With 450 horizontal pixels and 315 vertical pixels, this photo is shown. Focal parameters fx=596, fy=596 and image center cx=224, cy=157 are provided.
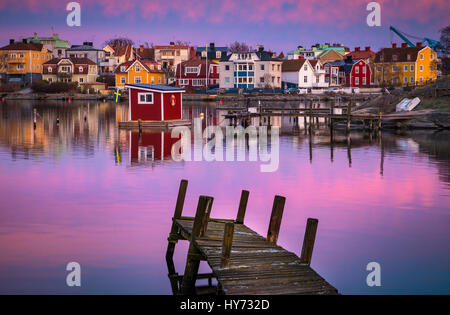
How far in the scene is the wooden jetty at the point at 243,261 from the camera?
1131 centimetres

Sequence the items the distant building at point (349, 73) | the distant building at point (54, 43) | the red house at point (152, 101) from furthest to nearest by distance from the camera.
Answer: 1. the distant building at point (54, 43)
2. the distant building at point (349, 73)
3. the red house at point (152, 101)

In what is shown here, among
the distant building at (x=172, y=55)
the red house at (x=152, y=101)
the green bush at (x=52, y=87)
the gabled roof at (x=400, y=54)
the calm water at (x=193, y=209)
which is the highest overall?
the distant building at (x=172, y=55)

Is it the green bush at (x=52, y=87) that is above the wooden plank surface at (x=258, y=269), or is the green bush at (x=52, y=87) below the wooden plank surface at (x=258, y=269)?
above

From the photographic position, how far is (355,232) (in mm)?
19297

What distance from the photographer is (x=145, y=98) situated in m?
50.8

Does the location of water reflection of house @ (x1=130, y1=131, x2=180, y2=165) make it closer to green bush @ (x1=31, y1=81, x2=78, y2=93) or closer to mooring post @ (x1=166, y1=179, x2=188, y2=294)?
mooring post @ (x1=166, y1=179, x2=188, y2=294)

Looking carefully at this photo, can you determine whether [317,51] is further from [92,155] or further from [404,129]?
[92,155]

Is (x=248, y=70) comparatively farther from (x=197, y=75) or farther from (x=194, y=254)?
(x=194, y=254)

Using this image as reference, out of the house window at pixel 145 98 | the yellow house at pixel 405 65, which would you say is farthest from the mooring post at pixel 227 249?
the yellow house at pixel 405 65

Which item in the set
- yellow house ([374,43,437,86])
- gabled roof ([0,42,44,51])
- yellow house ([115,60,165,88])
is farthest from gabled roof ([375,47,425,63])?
gabled roof ([0,42,44,51])

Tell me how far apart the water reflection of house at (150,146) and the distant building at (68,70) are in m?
85.2

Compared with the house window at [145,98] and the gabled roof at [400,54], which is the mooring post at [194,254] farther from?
the gabled roof at [400,54]

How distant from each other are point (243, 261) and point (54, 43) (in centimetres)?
16427

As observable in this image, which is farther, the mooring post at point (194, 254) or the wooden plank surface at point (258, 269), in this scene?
the mooring post at point (194, 254)
